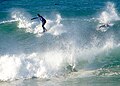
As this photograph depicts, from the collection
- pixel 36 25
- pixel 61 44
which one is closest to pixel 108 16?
pixel 36 25

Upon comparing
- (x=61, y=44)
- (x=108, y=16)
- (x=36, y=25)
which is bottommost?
(x=61, y=44)

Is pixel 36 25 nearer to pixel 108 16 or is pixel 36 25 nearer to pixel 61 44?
pixel 61 44

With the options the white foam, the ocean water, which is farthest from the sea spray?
the white foam

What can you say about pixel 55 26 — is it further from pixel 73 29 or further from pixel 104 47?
pixel 104 47

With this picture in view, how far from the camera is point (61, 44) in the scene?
2975cm

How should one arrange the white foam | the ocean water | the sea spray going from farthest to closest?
1. the sea spray
2. the white foam
3. the ocean water

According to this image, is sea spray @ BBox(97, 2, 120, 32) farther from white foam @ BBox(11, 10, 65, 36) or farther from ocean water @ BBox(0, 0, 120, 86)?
white foam @ BBox(11, 10, 65, 36)

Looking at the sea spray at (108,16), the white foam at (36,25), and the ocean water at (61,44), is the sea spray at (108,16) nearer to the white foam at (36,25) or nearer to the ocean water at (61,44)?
the ocean water at (61,44)

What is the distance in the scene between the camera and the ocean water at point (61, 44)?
24.8 m

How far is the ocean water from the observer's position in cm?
2483

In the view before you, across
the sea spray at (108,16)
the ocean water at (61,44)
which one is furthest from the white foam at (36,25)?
the sea spray at (108,16)

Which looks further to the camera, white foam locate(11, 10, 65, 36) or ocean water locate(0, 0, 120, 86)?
white foam locate(11, 10, 65, 36)

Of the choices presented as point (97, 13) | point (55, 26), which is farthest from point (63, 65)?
point (97, 13)

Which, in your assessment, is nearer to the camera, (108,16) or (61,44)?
(61,44)
